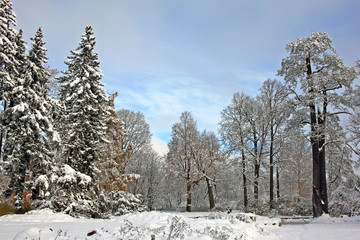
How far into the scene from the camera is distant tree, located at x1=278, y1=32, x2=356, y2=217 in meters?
15.8

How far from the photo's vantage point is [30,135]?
16234 mm

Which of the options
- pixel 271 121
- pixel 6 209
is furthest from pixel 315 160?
pixel 6 209

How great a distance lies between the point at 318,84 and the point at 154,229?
13.2 m

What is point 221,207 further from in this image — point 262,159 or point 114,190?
point 114,190

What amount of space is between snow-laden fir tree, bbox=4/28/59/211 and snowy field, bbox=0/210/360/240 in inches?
122

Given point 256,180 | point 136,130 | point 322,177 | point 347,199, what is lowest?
point 347,199

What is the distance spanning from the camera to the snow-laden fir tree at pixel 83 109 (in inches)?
683

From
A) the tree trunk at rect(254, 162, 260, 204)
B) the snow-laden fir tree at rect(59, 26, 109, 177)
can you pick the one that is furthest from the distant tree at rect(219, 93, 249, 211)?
the snow-laden fir tree at rect(59, 26, 109, 177)

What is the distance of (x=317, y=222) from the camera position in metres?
14.9

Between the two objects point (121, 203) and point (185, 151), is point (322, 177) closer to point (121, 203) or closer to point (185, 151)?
point (121, 203)

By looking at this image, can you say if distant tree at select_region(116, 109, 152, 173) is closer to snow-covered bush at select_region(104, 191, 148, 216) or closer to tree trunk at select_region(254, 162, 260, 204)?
snow-covered bush at select_region(104, 191, 148, 216)

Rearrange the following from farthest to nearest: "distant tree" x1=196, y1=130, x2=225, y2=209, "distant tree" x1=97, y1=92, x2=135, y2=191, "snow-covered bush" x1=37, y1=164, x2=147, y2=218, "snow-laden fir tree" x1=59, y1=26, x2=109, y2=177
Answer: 1. "distant tree" x1=196, y1=130, x2=225, y2=209
2. "distant tree" x1=97, y1=92, x2=135, y2=191
3. "snow-laden fir tree" x1=59, y1=26, x2=109, y2=177
4. "snow-covered bush" x1=37, y1=164, x2=147, y2=218

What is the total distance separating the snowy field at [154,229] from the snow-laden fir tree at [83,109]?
4.22m

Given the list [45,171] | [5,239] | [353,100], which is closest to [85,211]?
[45,171]
